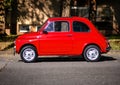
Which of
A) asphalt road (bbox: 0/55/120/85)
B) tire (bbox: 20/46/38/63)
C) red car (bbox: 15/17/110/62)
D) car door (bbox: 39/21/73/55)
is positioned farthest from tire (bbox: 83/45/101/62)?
tire (bbox: 20/46/38/63)

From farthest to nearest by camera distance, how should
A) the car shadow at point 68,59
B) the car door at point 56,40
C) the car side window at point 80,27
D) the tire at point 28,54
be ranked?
1. the car shadow at point 68,59
2. the car side window at point 80,27
3. the tire at point 28,54
4. the car door at point 56,40

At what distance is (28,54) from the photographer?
16.5 metres

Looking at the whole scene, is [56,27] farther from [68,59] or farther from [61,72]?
[61,72]

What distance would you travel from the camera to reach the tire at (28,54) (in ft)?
54.1

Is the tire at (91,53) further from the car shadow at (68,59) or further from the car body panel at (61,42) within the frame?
the car shadow at (68,59)

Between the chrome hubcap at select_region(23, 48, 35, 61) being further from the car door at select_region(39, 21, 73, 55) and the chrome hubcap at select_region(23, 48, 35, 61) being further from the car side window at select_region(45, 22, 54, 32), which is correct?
the car side window at select_region(45, 22, 54, 32)

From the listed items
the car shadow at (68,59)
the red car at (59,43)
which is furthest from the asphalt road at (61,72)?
the red car at (59,43)

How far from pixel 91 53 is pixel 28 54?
248 centimetres

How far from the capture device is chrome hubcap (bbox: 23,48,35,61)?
16.5m

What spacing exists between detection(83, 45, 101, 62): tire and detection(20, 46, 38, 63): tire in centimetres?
201

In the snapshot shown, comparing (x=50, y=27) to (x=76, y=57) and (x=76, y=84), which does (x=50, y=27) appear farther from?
(x=76, y=84)

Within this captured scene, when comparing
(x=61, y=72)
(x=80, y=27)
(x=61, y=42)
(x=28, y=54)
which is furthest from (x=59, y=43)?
(x=61, y=72)

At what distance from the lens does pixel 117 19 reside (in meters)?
32.8

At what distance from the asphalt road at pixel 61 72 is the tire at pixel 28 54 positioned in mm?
281
